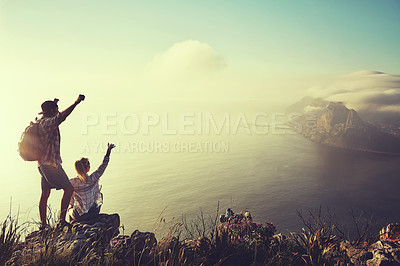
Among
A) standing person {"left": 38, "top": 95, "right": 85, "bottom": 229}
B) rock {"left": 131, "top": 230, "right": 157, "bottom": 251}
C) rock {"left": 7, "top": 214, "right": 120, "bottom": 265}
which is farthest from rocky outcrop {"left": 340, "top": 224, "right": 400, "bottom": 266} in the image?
standing person {"left": 38, "top": 95, "right": 85, "bottom": 229}

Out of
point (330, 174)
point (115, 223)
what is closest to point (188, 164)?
point (330, 174)

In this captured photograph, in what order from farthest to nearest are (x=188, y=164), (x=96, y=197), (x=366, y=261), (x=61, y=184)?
(x=188, y=164) < (x=96, y=197) < (x=61, y=184) < (x=366, y=261)

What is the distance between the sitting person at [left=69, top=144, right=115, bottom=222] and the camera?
663 cm

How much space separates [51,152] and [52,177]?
2.14 ft

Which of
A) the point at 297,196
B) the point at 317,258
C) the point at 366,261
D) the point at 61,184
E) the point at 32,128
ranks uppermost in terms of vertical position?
the point at 32,128

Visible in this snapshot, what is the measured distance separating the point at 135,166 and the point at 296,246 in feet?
533

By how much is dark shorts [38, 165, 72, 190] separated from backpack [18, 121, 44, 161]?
0.39 metres

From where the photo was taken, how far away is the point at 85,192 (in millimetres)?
6836

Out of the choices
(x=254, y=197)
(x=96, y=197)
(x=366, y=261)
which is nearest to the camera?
(x=366, y=261)

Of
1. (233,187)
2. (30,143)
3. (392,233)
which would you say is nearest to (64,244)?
(30,143)

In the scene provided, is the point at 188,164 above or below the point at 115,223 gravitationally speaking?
below

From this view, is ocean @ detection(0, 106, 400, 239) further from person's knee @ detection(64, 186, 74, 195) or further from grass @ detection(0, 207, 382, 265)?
grass @ detection(0, 207, 382, 265)

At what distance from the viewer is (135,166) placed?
16100cm

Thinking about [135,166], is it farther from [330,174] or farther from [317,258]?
[317,258]
